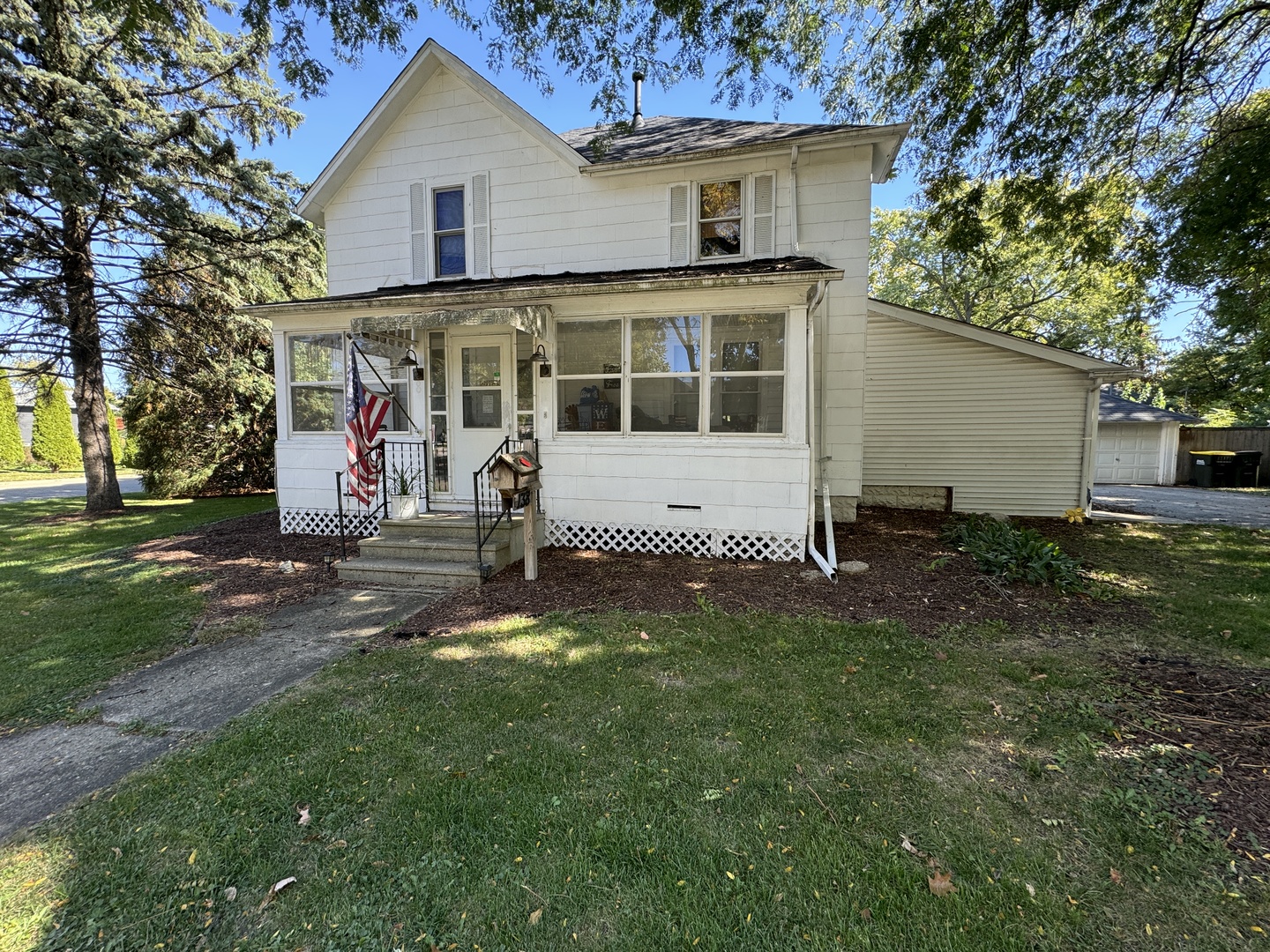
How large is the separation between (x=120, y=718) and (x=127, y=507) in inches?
489

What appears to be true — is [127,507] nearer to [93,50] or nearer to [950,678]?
[93,50]

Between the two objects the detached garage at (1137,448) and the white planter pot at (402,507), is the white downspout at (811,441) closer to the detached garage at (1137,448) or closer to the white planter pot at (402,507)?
the white planter pot at (402,507)

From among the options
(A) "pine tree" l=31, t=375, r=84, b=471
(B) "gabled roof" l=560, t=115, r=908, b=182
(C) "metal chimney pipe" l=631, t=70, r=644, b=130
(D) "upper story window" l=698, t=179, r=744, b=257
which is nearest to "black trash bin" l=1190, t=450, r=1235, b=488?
(B) "gabled roof" l=560, t=115, r=908, b=182

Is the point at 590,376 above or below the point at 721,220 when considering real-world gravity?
below

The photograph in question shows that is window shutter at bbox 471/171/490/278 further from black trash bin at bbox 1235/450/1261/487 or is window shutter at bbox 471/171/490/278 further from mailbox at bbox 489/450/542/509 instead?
black trash bin at bbox 1235/450/1261/487

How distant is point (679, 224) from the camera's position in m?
8.20

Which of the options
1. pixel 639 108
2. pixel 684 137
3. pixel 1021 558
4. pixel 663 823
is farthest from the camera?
pixel 639 108

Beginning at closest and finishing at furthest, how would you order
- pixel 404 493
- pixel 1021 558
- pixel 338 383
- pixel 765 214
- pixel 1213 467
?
pixel 1021 558, pixel 404 493, pixel 765 214, pixel 338 383, pixel 1213 467

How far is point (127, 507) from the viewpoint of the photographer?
12336 mm

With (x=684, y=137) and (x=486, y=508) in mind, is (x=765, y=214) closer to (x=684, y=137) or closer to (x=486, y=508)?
(x=684, y=137)

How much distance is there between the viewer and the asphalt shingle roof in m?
7.87

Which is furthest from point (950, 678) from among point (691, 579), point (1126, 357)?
point (1126, 357)

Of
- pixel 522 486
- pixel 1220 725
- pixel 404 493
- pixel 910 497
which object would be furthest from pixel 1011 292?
pixel 404 493

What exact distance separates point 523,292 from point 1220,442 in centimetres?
2612
